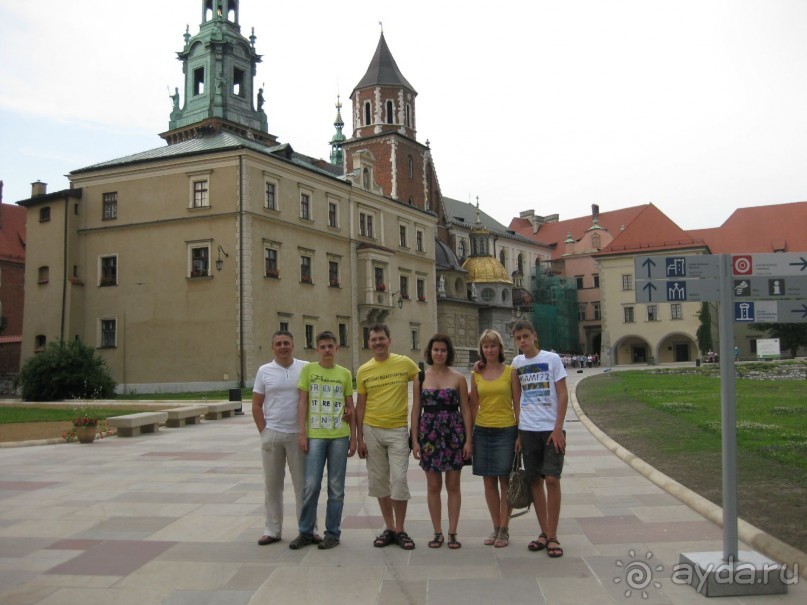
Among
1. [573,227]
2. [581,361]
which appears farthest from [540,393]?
[573,227]

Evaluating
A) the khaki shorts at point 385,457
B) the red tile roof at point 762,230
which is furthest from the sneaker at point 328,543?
the red tile roof at point 762,230

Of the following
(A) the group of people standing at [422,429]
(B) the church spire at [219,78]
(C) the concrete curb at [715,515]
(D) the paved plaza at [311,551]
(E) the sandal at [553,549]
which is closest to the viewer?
(D) the paved plaza at [311,551]

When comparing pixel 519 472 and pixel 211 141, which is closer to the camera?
pixel 519 472

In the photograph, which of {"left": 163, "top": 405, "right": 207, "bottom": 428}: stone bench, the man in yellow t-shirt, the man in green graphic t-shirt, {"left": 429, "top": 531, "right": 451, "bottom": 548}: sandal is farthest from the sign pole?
{"left": 163, "top": 405, "right": 207, "bottom": 428}: stone bench

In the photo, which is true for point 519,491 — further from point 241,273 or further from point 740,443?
point 241,273

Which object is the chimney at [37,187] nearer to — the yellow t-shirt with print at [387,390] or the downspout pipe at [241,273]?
the downspout pipe at [241,273]

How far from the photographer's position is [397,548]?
6621mm

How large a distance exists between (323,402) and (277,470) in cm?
81

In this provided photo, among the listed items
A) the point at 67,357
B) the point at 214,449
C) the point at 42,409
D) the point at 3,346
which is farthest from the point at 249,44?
the point at 214,449

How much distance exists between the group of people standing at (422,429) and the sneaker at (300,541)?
0.01 metres

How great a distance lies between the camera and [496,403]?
663 cm

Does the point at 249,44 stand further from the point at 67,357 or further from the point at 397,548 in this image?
the point at 397,548

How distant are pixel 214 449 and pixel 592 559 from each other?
31.7ft

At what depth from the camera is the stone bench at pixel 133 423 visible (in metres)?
17.0
